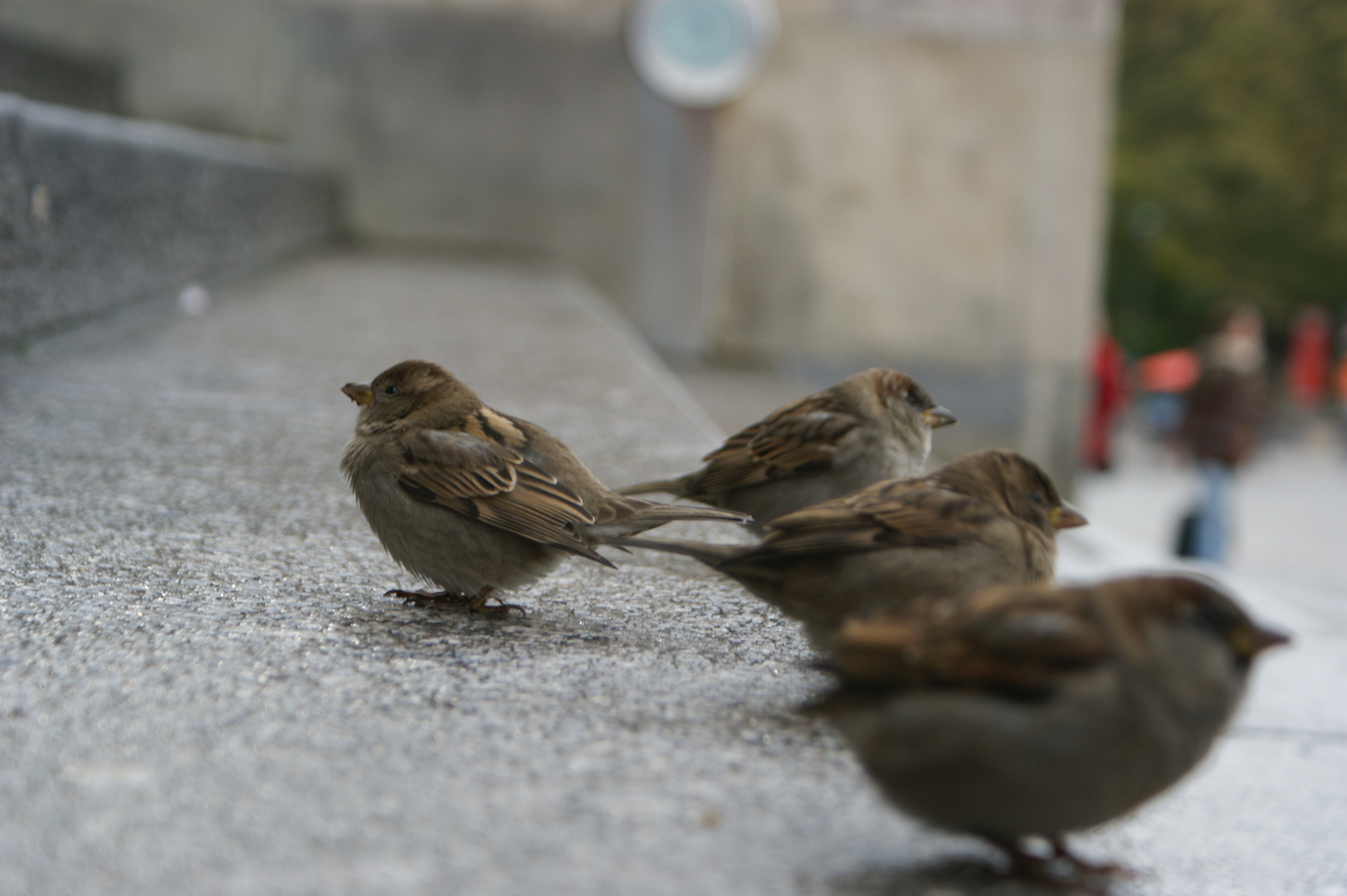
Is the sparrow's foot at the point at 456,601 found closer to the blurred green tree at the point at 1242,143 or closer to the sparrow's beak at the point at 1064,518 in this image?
the sparrow's beak at the point at 1064,518

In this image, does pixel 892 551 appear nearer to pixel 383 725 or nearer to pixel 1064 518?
pixel 1064 518

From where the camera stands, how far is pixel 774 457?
342 centimetres

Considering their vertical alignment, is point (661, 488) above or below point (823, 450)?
below

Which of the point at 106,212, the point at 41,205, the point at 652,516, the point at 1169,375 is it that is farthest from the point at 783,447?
the point at 1169,375

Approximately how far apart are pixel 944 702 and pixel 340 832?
31.6 inches

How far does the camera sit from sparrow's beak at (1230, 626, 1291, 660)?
5.66 ft

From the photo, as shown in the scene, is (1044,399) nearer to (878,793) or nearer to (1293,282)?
(878,793)

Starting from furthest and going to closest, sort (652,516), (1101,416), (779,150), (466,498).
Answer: (1101,416), (779,150), (652,516), (466,498)

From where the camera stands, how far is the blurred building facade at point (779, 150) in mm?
10539

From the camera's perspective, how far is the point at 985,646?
1.67 m

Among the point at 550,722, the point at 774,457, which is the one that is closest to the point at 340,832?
the point at 550,722

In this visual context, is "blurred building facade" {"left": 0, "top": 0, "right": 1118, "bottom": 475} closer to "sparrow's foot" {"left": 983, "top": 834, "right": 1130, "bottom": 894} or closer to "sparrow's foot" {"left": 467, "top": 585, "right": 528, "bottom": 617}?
"sparrow's foot" {"left": 467, "top": 585, "right": 528, "bottom": 617}

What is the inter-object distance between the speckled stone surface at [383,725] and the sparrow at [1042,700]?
14 cm

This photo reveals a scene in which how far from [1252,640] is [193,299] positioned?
20.6 ft
